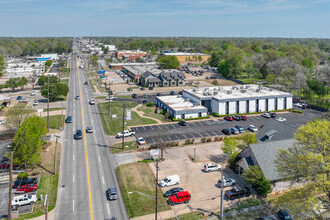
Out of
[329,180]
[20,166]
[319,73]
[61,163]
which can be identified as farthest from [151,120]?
[319,73]

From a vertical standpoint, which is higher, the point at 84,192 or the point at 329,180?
the point at 329,180

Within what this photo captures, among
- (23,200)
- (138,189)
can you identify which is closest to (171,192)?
(138,189)

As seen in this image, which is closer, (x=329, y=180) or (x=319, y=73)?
(x=329, y=180)

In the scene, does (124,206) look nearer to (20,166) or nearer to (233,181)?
(233,181)

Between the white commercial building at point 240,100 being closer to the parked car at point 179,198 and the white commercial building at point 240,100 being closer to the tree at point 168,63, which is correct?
the parked car at point 179,198

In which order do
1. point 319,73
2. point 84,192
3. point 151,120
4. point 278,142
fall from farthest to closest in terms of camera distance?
1. point 319,73
2. point 151,120
3. point 278,142
4. point 84,192

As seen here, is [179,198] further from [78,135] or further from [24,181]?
[78,135]

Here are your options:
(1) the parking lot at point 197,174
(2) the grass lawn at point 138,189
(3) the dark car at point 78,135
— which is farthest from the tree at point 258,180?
(3) the dark car at point 78,135
